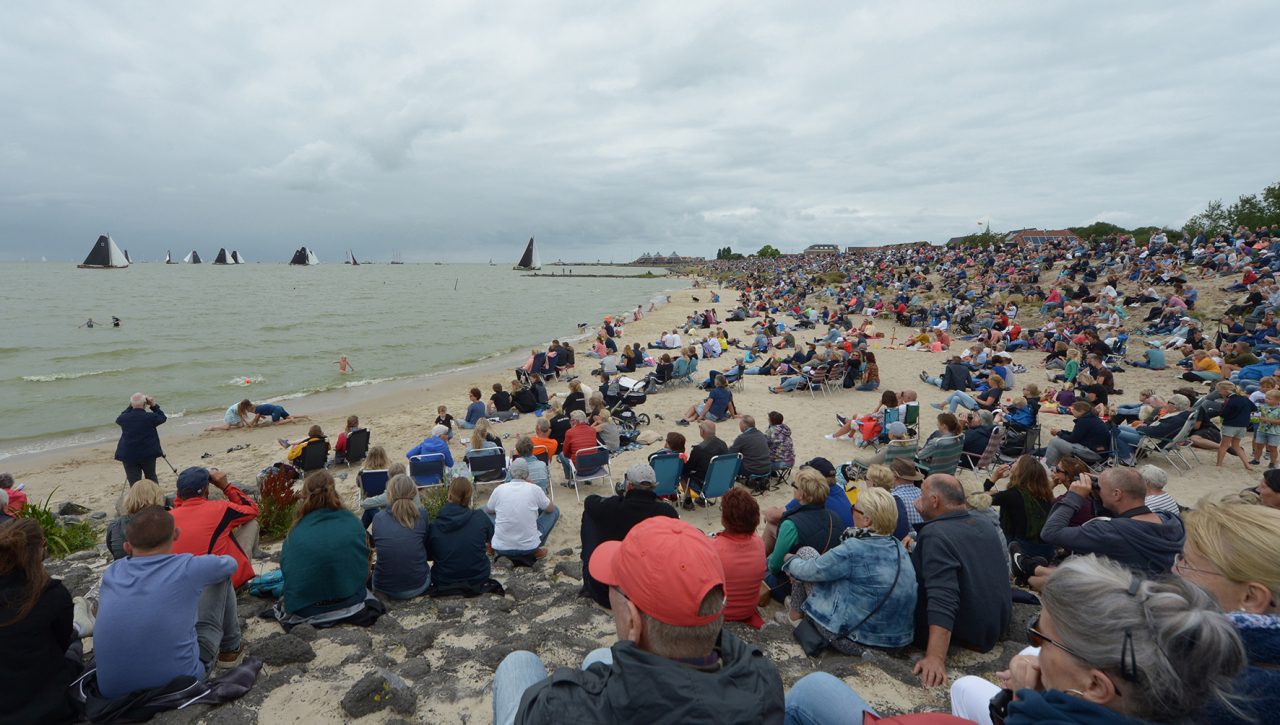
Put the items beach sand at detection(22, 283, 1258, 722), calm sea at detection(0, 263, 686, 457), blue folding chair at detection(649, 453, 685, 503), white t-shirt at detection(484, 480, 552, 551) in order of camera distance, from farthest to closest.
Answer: calm sea at detection(0, 263, 686, 457), blue folding chair at detection(649, 453, 685, 503), white t-shirt at detection(484, 480, 552, 551), beach sand at detection(22, 283, 1258, 722)

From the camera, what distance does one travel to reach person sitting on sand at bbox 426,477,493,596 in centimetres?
468

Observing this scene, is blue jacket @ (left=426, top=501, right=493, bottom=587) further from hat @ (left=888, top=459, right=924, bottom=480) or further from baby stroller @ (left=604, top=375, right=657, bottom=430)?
baby stroller @ (left=604, top=375, right=657, bottom=430)

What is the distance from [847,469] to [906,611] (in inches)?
172

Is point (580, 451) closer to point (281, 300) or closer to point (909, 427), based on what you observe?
point (909, 427)

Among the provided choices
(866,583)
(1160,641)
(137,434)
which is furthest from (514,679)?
(137,434)

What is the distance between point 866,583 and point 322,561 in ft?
12.1

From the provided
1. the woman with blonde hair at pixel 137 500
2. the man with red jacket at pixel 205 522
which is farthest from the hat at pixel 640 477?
the woman with blonde hair at pixel 137 500

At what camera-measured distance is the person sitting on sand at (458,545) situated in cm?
468

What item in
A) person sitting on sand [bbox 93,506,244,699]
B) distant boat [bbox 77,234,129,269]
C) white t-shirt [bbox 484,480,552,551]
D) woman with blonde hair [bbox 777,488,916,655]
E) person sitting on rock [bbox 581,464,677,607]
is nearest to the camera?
person sitting on sand [bbox 93,506,244,699]

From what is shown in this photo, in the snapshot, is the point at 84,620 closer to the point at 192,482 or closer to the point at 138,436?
the point at 192,482

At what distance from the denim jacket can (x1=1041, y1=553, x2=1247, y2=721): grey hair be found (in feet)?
6.63

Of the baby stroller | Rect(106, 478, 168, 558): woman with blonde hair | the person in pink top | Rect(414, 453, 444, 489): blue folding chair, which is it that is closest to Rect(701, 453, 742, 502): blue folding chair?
the person in pink top

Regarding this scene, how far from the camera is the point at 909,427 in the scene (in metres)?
9.34

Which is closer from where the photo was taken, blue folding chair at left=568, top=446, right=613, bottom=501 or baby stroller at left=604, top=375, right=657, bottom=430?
blue folding chair at left=568, top=446, right=613, bottom=501
